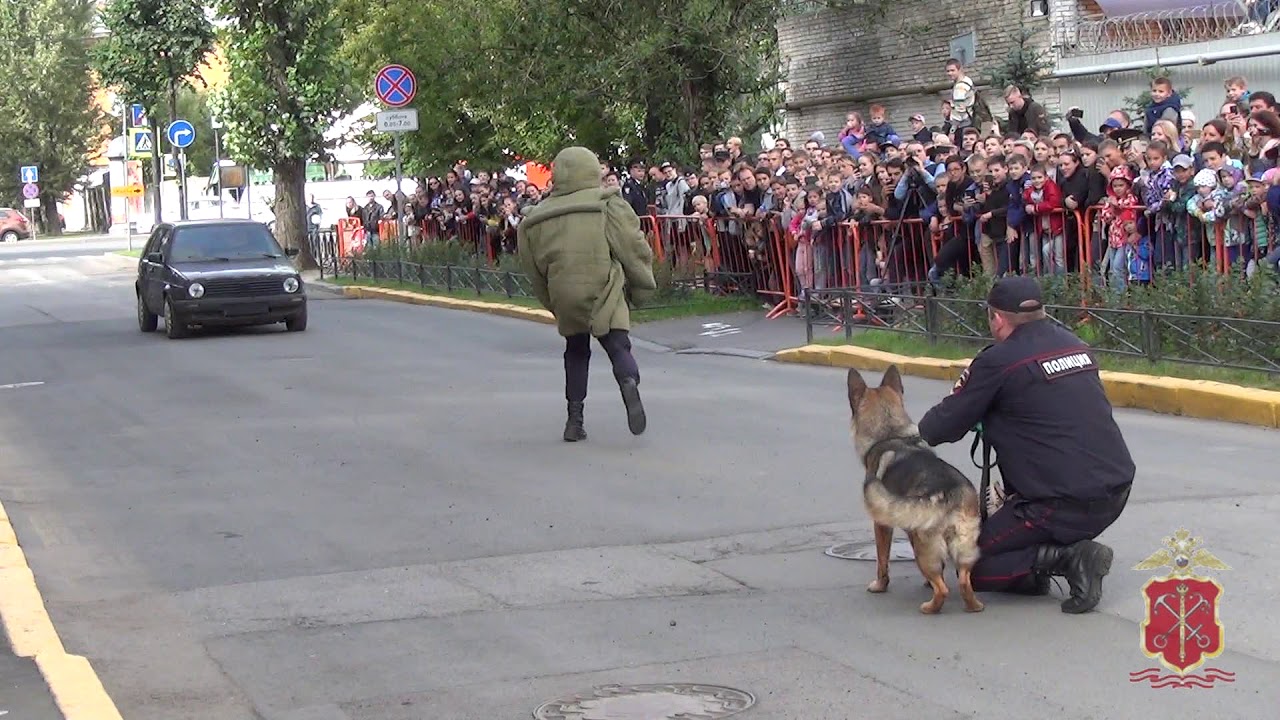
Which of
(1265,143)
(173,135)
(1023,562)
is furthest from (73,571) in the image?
(173,135)

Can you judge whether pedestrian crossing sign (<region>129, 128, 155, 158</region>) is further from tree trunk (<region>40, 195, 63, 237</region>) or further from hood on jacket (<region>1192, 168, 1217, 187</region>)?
hood on jacket (<region>1192, 168, 1217, 187</region>)

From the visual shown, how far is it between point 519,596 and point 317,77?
31926 mm

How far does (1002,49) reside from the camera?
27.2 meters

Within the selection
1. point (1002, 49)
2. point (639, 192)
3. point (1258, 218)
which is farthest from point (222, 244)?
point (1258, 218)

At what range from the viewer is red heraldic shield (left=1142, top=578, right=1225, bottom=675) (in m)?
6.50

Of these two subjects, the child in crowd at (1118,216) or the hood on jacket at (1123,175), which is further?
the hood on jacket at (1123,175)

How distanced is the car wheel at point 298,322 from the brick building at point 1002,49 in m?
8.44

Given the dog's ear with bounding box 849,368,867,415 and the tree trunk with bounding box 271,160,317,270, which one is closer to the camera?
the dog's ear with bounding box 849,368,867,415

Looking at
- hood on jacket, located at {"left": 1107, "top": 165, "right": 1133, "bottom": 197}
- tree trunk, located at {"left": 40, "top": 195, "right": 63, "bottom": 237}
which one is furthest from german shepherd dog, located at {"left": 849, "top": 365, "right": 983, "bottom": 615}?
tree trunk, located at {"left": 40, "top": 195, "right": 63, "bottom": 237}

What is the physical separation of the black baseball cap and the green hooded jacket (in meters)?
5.06

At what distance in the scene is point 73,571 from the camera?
896 centimetres

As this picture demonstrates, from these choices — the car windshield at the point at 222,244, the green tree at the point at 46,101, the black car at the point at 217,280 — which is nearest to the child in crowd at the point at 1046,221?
the black car at the point at 217,280

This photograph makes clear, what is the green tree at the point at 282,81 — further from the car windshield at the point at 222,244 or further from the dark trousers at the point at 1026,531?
the dark trousers at the point at 1026,531

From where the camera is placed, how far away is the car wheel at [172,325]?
22812 mm
